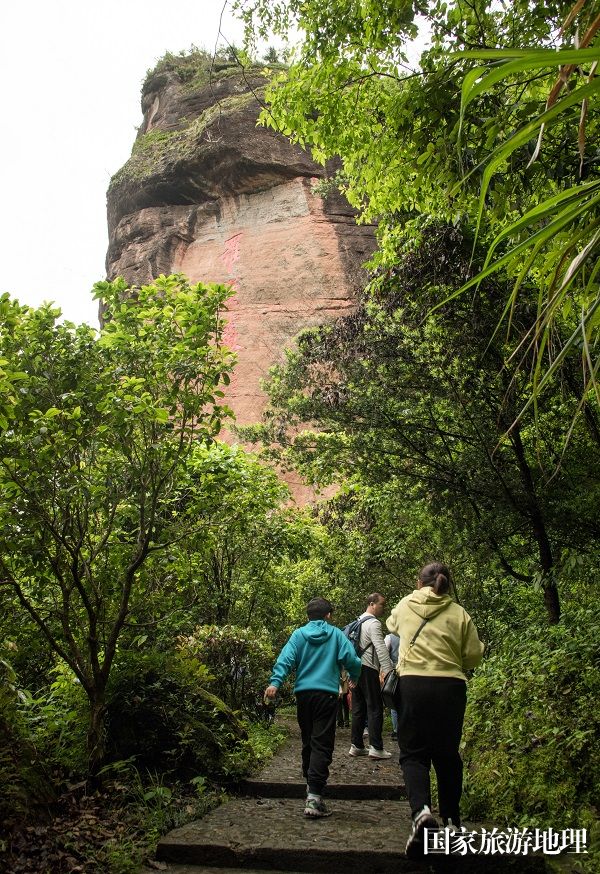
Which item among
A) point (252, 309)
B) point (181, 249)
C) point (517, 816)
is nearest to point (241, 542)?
point (517, 816)

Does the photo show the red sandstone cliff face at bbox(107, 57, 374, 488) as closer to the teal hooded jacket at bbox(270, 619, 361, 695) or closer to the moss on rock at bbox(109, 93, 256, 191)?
the moss on rock at bbox(109, 93, 256, 191)

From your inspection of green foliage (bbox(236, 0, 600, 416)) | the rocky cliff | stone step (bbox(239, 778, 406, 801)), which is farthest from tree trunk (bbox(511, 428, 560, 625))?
the rocky cliff

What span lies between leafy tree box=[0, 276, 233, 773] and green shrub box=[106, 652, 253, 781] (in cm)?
51

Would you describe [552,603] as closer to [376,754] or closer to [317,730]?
[376,754]

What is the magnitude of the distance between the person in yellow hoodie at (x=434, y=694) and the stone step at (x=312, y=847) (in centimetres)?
35

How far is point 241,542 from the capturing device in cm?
1187

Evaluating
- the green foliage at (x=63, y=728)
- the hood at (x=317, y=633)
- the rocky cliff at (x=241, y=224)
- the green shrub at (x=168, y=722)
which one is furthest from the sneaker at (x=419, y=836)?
the rocky cliff at (x=241, y=224)

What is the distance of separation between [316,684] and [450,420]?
4.11 metres

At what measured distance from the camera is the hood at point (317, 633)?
5539 millimetres

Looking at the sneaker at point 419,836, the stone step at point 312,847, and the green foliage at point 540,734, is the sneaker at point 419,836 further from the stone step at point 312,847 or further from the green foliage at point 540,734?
the green foliage at point 540,734

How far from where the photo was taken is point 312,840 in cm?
450

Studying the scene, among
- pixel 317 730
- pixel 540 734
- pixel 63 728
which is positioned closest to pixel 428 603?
pixel 540 734

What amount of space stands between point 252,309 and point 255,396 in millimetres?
3631

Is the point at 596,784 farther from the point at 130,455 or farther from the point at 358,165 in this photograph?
the point at 358,165
